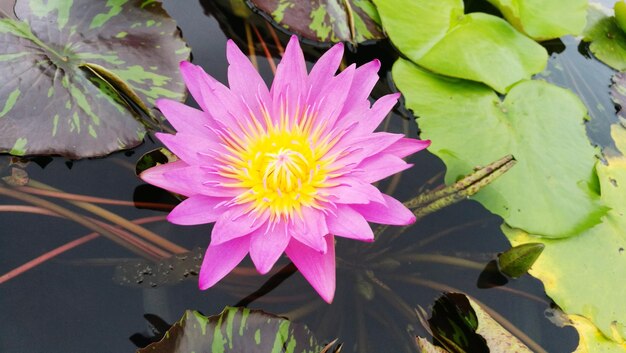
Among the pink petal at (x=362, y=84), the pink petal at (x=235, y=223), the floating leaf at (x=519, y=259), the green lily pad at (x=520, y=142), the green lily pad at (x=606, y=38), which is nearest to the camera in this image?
the pink petal at (x=235, y=223)

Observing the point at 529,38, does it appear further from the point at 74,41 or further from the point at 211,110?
the point at 74,41

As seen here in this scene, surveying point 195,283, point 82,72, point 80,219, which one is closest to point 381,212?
point 195,283

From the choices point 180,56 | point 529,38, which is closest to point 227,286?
point 180,56

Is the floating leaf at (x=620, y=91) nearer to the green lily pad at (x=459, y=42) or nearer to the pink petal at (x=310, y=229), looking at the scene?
the green lily pad at (x=459, y=42)

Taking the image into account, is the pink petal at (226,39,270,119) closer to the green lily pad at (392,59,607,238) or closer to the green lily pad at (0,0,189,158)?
the green lily pad at (0,0,189,158)

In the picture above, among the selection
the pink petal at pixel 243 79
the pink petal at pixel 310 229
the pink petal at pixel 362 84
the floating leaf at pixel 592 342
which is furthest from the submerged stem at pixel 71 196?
the floating leaf at pixel 592 342

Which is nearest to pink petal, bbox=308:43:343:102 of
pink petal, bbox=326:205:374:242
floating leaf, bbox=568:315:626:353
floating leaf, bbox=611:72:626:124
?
pink petal, bbox=326:205:374:242

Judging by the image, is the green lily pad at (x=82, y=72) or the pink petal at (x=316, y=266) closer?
the pink petal at (x=316, y=266)

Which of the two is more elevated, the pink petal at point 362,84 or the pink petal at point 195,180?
the pink petal at point 362,84
